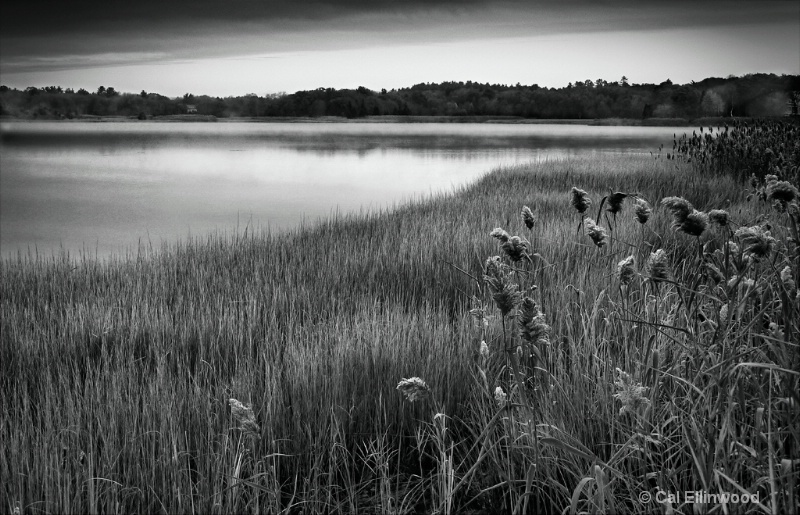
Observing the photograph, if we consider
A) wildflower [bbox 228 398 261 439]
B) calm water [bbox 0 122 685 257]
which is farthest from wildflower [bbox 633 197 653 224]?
calm water [bbox 0 122 685 257]

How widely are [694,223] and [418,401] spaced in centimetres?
166

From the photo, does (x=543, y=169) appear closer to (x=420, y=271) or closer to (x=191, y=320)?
(x=420, y=271)

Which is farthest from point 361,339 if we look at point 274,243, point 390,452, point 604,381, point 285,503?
point 274,243

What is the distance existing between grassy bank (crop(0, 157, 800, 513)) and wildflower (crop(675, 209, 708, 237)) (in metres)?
0.19

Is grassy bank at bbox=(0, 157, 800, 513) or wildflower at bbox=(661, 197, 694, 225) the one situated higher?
wildflower at bbox=(661, 197, 694, 225)

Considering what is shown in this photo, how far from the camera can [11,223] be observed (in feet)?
59.3

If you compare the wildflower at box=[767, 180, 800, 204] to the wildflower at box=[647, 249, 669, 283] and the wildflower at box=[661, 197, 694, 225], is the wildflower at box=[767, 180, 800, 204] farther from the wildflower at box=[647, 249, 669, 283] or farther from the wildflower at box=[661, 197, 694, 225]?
the wildflower at box=[647, 249, 669, 283]

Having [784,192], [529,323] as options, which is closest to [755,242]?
[784,192]

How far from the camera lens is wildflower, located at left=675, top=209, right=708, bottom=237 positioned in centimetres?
213

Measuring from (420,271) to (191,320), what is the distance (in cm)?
225

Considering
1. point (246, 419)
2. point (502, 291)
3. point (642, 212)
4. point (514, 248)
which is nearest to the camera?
point (246, 419)

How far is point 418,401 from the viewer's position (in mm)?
3197

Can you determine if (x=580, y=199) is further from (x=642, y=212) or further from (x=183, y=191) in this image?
(x=183, y=191)

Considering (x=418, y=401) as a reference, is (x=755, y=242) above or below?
above
